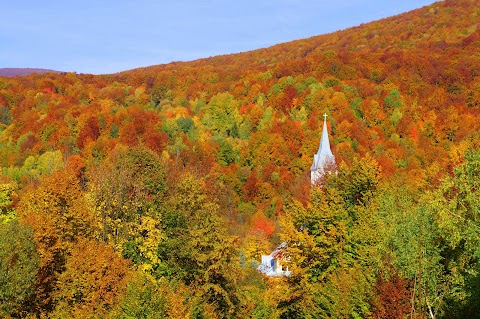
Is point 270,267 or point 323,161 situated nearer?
point 270,267

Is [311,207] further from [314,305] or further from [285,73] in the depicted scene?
[285,73]

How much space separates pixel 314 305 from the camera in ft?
94.7

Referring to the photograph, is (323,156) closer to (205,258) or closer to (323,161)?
(323,161)

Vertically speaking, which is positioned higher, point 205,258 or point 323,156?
point 323,156

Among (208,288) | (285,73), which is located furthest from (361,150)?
(208,288)

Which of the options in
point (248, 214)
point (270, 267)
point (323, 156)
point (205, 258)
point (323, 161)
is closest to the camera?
point (205, 258)

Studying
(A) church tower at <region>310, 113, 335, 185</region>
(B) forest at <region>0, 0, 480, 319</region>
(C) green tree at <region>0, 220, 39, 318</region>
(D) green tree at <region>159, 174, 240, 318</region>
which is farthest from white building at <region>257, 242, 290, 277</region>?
(C) green tree at <region>0, 220, 39, 318</region>

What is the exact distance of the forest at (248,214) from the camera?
80.9 feet

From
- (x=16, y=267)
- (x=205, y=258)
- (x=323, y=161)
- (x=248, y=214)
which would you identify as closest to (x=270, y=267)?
(x=323, y=161)

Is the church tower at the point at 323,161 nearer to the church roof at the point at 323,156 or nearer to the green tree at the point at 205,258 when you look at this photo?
the church roof at the point at 323,156

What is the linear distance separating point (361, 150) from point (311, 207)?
62934mm

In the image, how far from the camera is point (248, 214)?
275 feet

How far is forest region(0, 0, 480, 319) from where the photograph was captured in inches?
971

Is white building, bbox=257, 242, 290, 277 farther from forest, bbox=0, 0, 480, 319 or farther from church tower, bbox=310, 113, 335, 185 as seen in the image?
church tower, bbox=310, 113, 335, 185
